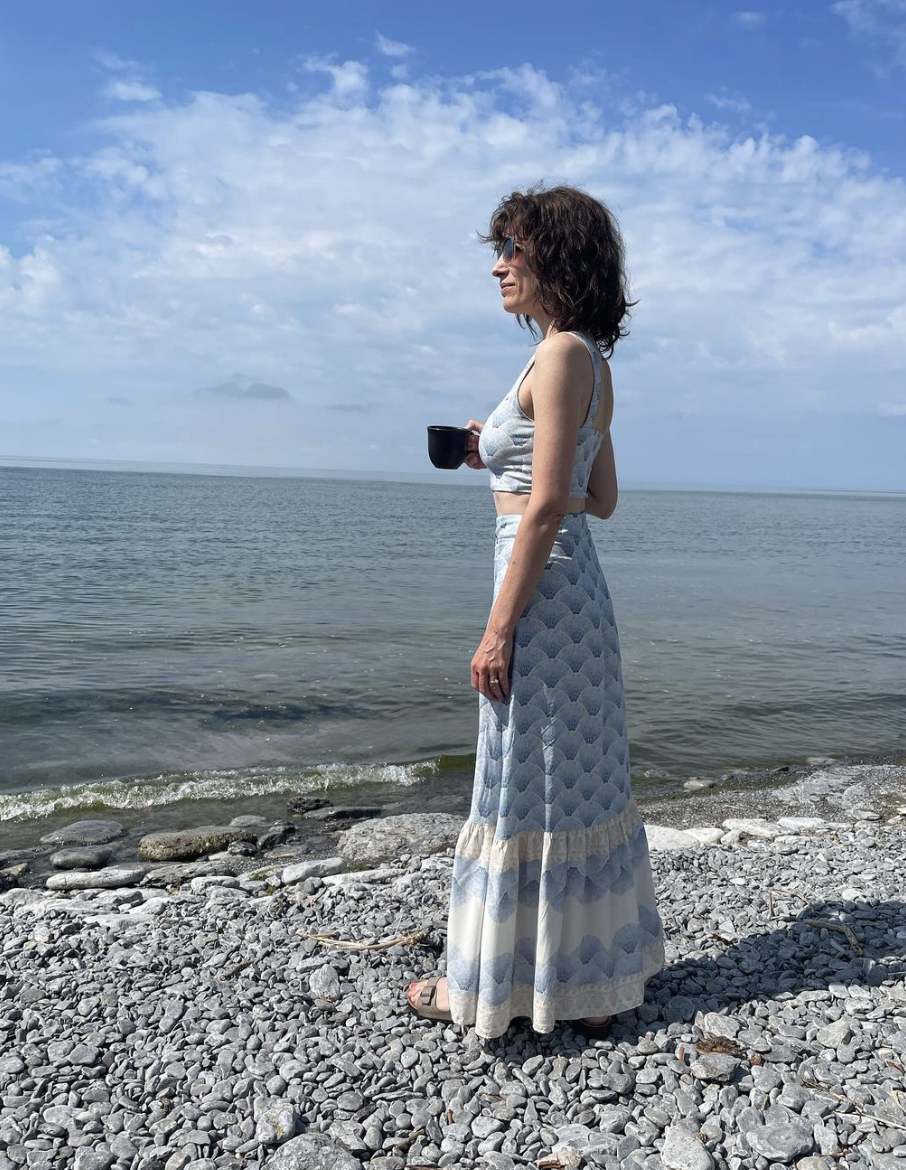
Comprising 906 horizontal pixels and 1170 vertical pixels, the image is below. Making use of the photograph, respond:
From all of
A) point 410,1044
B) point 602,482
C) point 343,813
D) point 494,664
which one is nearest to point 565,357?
point 602,482

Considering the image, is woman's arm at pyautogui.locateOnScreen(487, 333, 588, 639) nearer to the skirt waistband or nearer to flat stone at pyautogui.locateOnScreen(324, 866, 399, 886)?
the skirt waistband

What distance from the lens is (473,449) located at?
3.78 meters

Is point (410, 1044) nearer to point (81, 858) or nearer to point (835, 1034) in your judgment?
point (835, 1034)

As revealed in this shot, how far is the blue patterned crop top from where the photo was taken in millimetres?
3314

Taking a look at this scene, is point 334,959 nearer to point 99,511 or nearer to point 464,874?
point 464,874

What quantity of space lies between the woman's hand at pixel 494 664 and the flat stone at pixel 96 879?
4.59m

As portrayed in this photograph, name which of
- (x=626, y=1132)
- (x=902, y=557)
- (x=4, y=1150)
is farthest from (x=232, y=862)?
(x=902, y=557)

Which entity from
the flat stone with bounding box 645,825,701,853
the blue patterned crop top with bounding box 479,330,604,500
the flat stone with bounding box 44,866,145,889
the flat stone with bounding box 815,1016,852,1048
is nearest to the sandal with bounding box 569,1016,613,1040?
the flat stone with bounding box 815,1016,852,1048

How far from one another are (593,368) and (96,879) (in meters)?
5.54

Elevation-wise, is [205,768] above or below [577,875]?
below

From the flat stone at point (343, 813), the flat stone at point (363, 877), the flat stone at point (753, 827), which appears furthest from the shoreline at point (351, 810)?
the flat stone at point (363, 877)

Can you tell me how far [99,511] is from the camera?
187 feet

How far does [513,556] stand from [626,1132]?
1996mm

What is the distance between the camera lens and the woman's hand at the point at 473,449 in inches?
149
